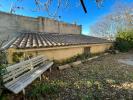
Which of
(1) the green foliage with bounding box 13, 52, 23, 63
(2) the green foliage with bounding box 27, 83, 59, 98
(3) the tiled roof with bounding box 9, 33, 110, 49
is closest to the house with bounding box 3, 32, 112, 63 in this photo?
(3) the tiled roof with bounding box 9, 33, 110, 49

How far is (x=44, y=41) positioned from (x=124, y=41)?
13730mm

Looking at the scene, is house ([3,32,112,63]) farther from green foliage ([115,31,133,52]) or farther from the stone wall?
green foliage ([115,31,133,52])

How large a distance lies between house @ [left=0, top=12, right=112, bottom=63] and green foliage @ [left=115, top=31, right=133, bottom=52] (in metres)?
1.31

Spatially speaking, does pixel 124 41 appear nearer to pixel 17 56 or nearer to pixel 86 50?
pixel 86 50

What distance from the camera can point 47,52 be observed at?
12.7 meters

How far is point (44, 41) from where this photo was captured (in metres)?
13.9

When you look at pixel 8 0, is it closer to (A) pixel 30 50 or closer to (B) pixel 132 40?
(A) pixel 30 50

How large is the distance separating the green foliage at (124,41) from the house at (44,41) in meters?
1.31

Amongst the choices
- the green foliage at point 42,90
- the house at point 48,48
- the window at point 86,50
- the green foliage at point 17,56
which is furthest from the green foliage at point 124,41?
the green foliage at point 42,90

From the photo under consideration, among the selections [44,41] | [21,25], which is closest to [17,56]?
[44,41]

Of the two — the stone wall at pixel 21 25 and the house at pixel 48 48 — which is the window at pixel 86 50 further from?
the stone wall at pixel 21 25

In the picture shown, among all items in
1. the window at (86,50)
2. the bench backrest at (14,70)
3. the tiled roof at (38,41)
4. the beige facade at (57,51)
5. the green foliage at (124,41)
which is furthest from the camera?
the green foliage at (124,41)

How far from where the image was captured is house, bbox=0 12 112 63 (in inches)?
446

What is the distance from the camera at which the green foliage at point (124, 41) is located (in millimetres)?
22641
